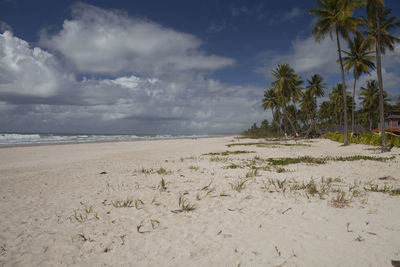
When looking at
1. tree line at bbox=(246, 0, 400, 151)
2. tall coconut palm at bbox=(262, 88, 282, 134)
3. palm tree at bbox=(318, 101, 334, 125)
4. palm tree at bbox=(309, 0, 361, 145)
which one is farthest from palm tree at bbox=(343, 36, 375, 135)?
palm tree at bbox=(318, 101, 334, 125)

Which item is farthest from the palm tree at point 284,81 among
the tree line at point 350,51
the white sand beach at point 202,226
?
the white sand beach at point 202,226

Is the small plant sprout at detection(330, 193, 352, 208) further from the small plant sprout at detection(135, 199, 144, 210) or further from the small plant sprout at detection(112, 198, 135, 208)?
the small plant sprout at detection(112, 198, 135, 208)

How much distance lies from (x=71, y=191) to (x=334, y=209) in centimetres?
670

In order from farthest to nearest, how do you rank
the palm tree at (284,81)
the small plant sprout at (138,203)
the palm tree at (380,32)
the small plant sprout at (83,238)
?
1. the palm tree at (284,81)
2. the palm tree at (380,32)
3. the small plant sprout at (138,203)
4. the small plant sprout at (83,238)

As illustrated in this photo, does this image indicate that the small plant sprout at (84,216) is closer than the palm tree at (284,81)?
Yes

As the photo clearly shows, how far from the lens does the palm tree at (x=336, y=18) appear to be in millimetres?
18453

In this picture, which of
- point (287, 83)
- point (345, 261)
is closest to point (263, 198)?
point (345, 261)

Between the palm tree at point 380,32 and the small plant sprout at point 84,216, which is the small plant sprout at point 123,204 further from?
the palm tree at point 380,32

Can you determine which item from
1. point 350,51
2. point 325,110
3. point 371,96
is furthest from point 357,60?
point 325,110

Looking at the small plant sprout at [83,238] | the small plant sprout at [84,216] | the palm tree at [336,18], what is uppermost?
the palm tree at [336,18]

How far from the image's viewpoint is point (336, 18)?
19625 mm

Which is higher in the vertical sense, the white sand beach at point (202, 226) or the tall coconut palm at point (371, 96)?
the tall coconut palm at point (371, 96)

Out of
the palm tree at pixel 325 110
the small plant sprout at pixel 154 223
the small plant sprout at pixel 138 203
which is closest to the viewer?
the small plant sprout at pixel 154 223

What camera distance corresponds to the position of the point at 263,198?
4.96 m
